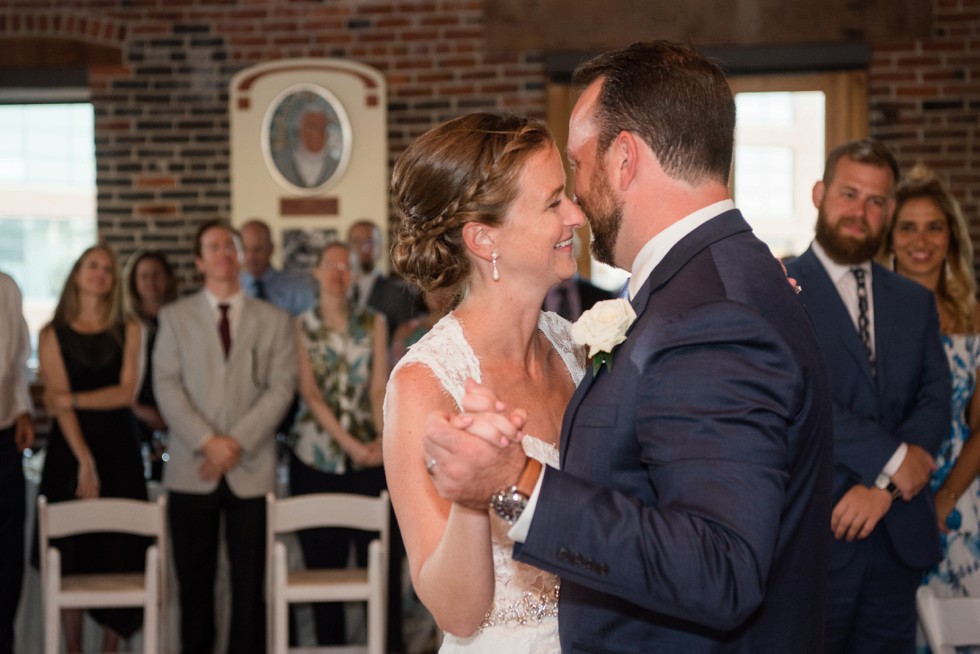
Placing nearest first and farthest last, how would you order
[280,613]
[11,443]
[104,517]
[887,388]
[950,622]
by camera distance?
1. [950,622]
2. [887,388]
3. [280,613]
4. [104,517]
5. [11,443]

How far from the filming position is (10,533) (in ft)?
14.9

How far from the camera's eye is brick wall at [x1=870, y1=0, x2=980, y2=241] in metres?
6.72

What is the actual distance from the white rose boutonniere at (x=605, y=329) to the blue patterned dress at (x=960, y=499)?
2638mm

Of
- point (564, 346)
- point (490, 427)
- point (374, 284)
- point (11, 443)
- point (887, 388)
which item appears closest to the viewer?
point (490, 427)

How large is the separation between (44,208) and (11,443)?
13.1 feet

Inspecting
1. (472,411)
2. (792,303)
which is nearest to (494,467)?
(472,411)

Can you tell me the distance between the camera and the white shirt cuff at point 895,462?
121 inches

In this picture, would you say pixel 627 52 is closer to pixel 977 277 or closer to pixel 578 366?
pixel 578 366

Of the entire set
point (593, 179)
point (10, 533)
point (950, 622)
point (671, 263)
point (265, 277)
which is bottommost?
point (10, 533)

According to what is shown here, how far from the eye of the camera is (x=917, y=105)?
266 inches

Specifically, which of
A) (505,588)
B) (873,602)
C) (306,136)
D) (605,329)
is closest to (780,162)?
(306,136)

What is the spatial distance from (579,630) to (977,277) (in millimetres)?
5815

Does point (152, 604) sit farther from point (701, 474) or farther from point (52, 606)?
point (701, 474)

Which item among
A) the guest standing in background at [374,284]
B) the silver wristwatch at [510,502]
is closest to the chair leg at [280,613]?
the guest standing in background at [374,284]
